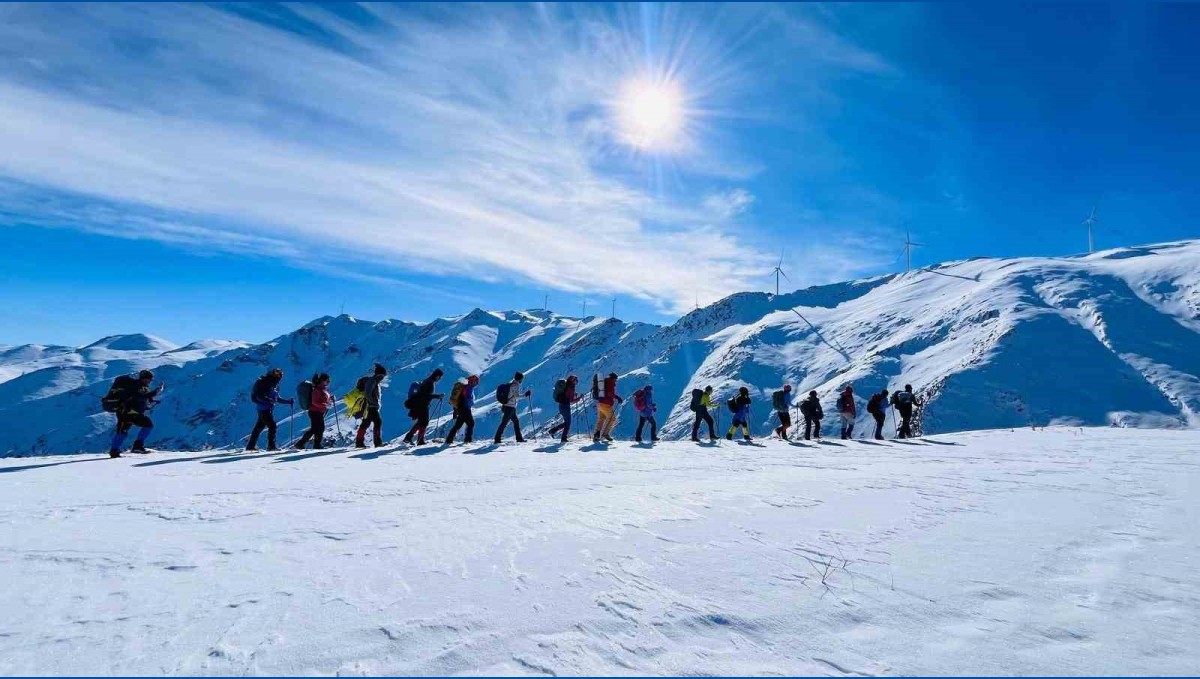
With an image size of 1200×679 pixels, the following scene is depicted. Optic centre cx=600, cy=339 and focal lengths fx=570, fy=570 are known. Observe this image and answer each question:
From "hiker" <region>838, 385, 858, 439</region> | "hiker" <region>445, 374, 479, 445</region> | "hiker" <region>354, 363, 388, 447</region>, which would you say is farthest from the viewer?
"hiker" <region>838, 385, 858, 439</region>

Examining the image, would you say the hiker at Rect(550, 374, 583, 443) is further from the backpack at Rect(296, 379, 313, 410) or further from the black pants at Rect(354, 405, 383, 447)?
the backpack at Rect(296, 379, 313, 410)

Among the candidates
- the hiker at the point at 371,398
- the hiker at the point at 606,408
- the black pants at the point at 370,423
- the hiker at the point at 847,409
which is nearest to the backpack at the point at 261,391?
the hiker at the point at 371,398

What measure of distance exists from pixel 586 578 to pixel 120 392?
13.8m

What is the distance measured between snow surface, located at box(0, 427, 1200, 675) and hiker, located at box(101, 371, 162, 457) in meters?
4.31

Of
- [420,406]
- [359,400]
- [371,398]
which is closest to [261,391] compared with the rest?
[359,400]

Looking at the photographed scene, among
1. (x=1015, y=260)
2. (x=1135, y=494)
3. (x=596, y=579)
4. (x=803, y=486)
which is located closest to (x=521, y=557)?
(x=596, y=579)

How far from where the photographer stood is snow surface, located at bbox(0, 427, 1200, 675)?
3197mm

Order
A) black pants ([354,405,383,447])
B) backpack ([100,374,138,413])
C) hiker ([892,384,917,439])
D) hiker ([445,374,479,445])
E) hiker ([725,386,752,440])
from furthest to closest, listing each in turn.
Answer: hiker ([892,384,917,439]) → hiker ([725,386,752,440]) → hiker ([445,374,479,445]) → black pants ([354,405,383,447]) → backpack ([100,374,138,413])

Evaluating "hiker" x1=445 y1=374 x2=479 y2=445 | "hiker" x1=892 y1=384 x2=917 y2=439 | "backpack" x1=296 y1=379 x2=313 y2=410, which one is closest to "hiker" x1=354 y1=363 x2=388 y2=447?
"backpack" x1=296 y1=379 x2=313 y2=410

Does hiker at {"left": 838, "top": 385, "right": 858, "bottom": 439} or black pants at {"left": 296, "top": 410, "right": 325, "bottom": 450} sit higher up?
hiker at {"left": 838, "top": 385, "right": 858, "bottom": 439}

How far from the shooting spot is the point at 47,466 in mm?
10812

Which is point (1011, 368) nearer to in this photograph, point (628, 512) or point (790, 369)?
point (790, 369)

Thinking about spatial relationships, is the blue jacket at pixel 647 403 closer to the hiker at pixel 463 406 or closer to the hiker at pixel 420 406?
the hiker at pixel 463 406

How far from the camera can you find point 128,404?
508 inches
